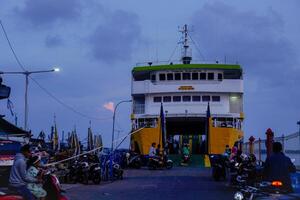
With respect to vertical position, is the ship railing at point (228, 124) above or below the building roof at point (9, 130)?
above

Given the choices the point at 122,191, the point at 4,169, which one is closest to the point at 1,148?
the point at 4,169

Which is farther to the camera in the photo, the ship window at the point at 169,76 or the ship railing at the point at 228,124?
the ship window at the point at 169,76

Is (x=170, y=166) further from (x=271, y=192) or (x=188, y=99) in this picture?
(x=271, y=192)

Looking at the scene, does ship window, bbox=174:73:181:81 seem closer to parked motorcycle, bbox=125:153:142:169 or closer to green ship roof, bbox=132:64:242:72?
green ship roof, bbox=132:64:242:72

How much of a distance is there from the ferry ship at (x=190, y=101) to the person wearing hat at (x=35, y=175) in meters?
27.9

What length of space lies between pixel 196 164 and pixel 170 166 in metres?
5.65

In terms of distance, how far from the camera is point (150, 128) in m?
40.2

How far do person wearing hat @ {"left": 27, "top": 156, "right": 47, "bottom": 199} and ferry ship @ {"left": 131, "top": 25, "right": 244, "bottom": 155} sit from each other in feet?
91.6

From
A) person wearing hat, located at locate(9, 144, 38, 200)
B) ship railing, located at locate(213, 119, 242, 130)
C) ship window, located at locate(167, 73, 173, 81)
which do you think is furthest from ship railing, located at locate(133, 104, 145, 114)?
person wearing hat, located at locate(9, 144, 38, 200)

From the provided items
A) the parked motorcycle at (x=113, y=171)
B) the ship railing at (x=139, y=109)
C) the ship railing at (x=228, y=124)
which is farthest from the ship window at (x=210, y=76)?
the parked motorcycle at (x=113, y=171)

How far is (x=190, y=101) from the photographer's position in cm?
4116

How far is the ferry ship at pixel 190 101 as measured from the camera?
39844 mm

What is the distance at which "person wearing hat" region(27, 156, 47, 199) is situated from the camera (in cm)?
1049

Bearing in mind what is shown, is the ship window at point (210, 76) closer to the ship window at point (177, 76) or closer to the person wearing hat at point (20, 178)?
the ship window at point (177, 76)
